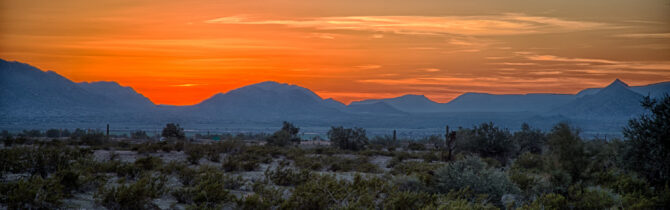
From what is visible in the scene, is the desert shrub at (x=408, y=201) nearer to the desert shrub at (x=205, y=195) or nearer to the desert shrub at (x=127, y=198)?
the desert shrub at (x=205, y=195)

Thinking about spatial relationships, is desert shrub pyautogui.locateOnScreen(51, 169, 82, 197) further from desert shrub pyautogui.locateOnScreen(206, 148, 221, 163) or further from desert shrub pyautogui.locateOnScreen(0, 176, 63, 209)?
desert shrub pyautogui.locateOnScreen(206, 148, 221, 163)

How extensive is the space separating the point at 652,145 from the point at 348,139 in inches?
1139

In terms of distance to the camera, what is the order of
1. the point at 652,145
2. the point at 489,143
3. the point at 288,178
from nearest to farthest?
the point at 652,145 → the point at 288,178 → the point at 489,143

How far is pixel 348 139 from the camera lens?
45281mm

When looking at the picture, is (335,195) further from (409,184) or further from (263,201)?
(409,184)

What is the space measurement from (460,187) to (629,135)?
5.53 metres

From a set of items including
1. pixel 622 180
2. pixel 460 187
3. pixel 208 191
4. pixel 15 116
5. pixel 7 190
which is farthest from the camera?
pixel 15 116

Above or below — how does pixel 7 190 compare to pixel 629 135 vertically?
below

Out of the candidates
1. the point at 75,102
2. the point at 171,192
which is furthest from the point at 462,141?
the point at 75,102

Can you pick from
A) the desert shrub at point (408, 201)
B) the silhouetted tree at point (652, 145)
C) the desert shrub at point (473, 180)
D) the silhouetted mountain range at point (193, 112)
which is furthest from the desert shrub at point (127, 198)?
the silhouetted mountain range at point (193, 112)

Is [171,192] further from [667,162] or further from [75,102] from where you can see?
[75,102]

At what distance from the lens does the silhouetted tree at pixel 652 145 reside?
17.1 m

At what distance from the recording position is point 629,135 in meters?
18.1

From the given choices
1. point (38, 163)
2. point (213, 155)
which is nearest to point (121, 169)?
point (38, 163)
